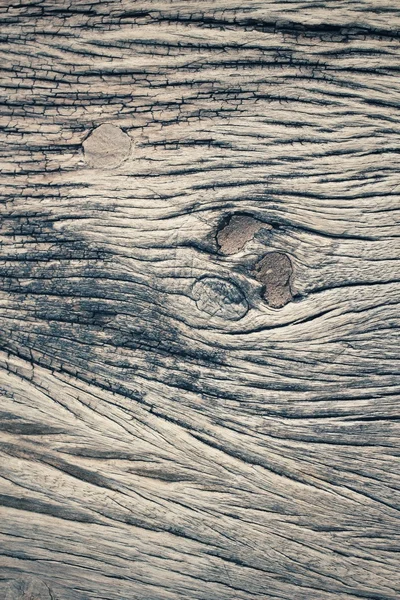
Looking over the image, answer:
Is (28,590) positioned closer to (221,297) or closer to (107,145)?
(221,297)

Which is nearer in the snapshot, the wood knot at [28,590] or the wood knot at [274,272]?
the wood knot at [274,272]

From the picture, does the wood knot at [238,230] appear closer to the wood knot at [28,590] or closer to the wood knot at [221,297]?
the wood knot at [221,297]

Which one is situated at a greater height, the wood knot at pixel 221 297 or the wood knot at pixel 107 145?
the wood knot at pixel 107 145

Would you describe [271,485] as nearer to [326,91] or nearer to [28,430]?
[28,430]

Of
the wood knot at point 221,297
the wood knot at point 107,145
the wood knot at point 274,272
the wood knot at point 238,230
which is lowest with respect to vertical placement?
the wood knot at point 221,297

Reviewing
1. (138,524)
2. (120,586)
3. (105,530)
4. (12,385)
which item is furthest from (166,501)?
(12,385)

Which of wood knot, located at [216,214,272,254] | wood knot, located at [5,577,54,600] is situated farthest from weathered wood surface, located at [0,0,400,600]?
wood knot, located at [5,577,54,600]

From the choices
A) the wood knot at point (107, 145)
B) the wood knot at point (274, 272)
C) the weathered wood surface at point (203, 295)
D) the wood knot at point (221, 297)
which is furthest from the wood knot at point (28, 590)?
the wood knot at point (107, 145)
